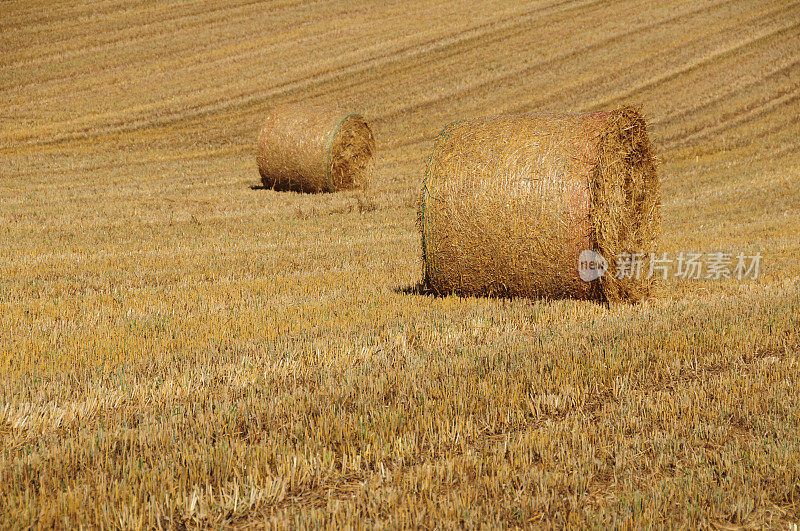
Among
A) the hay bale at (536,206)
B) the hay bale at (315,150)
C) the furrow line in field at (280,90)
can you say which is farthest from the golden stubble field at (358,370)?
the furrow line in field at (280,90)

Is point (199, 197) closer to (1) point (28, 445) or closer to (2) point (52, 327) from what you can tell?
(2) point (52, 327)

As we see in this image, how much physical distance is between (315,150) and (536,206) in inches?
423

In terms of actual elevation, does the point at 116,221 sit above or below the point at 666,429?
above

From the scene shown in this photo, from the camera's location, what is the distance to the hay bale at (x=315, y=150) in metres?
18.0

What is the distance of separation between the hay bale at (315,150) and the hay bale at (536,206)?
9.51 m

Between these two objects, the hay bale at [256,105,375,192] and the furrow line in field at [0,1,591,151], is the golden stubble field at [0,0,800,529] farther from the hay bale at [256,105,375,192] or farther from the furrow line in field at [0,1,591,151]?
the furrow line in field at [0,1,591,151]

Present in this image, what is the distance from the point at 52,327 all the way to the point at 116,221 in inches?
297

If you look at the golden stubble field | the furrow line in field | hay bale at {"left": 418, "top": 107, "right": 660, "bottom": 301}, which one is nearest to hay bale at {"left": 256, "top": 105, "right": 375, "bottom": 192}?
the golden stubble field

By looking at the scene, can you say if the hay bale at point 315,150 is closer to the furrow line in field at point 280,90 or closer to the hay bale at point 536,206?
the hay bale at point 536,206

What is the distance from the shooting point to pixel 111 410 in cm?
495

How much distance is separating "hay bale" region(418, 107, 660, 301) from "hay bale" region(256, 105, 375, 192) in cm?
951

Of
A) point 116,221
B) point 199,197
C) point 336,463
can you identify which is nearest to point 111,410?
point 336,463

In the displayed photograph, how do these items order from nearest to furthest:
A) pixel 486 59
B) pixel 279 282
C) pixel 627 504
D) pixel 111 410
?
1. pixel 627 504
2. pixel 111 410
3. pixel 279 282
4. pixel 486 59

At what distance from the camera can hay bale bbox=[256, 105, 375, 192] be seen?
1795cm
